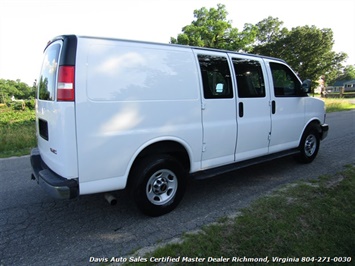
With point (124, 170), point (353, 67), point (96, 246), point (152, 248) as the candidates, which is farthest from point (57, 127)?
point (353, 67)

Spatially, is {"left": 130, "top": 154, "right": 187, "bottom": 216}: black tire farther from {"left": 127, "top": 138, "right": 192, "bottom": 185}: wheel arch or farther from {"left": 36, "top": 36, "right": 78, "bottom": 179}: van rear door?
{"left": 36, "top": 36, "right": 78, "bottom": 179}: van rear door

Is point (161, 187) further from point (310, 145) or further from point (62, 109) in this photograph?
point (310, 145)

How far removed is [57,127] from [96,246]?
138 cm

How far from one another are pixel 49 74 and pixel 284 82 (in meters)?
4.10

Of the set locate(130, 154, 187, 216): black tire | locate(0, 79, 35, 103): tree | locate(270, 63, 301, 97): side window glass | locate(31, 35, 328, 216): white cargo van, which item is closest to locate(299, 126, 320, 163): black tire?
locate(270, 63, 301, 97): side window glass

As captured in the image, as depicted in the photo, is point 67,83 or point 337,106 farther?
point 337,106

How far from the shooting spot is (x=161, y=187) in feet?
10.9

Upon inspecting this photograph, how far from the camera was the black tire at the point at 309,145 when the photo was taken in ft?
17.3

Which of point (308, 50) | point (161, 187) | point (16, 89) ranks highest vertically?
point (308, 50)

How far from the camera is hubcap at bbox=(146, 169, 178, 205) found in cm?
321

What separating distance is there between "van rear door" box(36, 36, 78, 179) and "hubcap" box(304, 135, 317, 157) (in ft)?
15.9

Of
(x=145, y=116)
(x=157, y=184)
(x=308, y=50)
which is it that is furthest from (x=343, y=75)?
(x=145, y=116)

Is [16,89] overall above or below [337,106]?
above

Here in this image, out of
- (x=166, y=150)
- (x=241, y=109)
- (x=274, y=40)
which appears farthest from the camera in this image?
(x=274, y=40)
